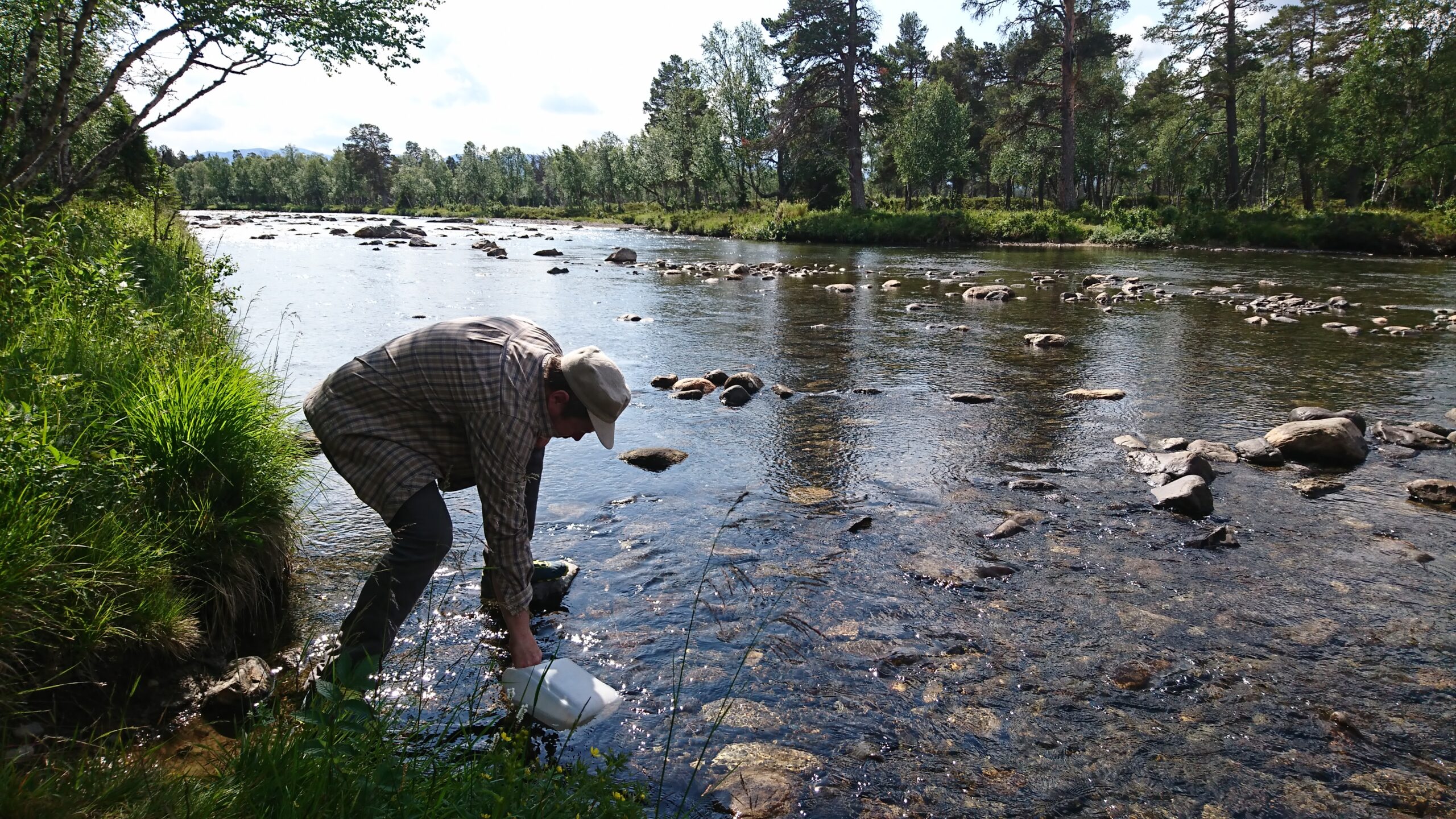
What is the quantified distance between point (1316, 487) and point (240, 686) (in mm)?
8418

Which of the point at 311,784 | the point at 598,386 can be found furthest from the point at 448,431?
the point at 311,784

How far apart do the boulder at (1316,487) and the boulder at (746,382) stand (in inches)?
247

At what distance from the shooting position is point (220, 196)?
15025 cm

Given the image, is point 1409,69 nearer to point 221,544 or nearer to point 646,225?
point 646,225

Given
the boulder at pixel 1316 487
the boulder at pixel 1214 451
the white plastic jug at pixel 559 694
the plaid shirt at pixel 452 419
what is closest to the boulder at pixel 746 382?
the boulder at pixel 1214 451

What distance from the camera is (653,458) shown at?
812 cm

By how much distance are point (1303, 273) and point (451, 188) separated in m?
137

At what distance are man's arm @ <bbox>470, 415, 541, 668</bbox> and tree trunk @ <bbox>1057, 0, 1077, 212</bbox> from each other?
47562 millimetres

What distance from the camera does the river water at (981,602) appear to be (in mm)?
3734

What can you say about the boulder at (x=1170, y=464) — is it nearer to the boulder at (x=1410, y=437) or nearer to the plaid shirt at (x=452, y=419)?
the boulder at (x=1410, y=437)

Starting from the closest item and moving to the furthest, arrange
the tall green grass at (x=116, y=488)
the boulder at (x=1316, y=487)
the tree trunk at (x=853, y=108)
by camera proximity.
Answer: the tall green grass at (x=116, y=488) < the boulder at (x=1316, y=487) < the tree trunk at (x=853, y=108)

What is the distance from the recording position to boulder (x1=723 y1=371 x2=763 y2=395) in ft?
36.9

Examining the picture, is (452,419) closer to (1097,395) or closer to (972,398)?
(972,398)

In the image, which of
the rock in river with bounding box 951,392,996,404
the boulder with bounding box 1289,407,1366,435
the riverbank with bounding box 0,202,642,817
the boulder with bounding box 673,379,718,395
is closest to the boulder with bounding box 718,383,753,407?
the boulder with bounding box 673,379,718,395
